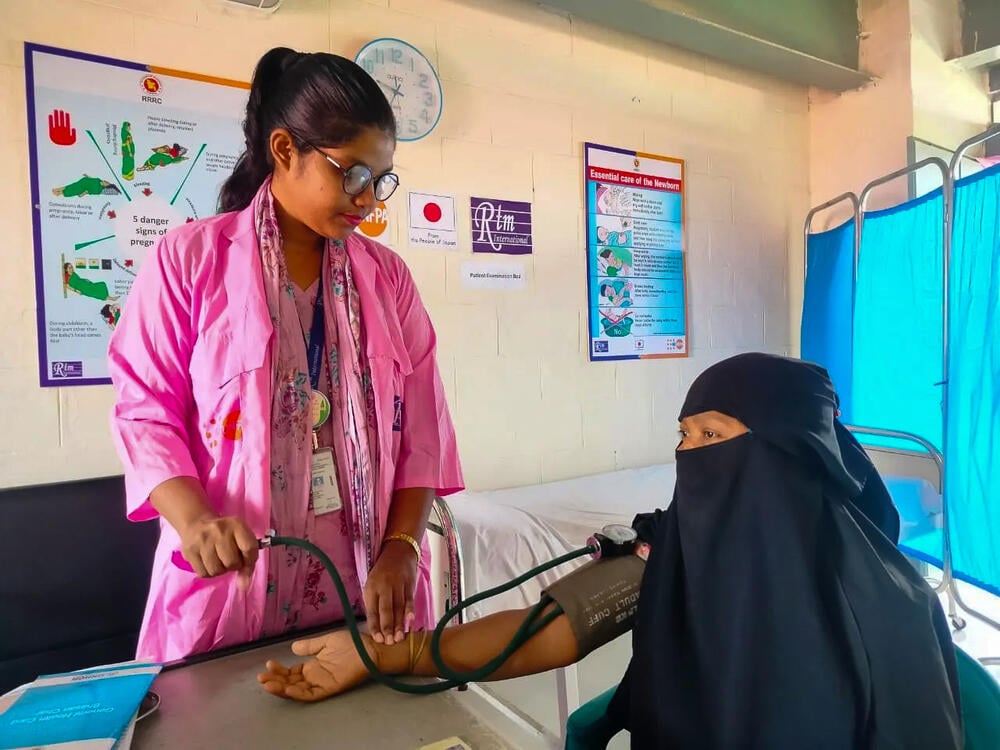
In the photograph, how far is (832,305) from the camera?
9.93 ft

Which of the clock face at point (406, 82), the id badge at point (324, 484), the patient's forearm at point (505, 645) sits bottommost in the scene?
the patient's forearm at point (505, 645)

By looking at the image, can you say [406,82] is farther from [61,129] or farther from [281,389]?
[281,389]

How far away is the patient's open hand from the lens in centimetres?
73

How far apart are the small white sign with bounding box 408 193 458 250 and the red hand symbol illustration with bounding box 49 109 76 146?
95 centimetres

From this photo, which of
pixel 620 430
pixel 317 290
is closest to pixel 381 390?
pixel 317 290

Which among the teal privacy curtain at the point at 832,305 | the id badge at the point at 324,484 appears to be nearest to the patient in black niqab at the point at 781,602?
the id badge at the point at 324,484

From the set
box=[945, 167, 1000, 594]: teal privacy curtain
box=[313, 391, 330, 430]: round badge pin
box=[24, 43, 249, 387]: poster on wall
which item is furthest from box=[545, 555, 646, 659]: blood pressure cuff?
box=[945, 167, 1000, 594]: teal privacy curtain

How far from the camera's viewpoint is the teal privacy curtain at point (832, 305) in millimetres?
2939

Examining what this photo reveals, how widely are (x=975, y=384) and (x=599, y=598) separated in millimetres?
1970

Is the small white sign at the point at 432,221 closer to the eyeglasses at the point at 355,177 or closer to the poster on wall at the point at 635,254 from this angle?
the poster on wall at the point at 635,254

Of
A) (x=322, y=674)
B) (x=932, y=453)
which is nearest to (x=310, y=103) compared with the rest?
(x=322, y=674)

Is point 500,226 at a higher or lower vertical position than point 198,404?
higher

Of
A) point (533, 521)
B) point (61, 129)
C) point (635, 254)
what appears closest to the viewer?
point (61, 129)

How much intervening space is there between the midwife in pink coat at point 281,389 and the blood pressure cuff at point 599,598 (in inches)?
8.9
